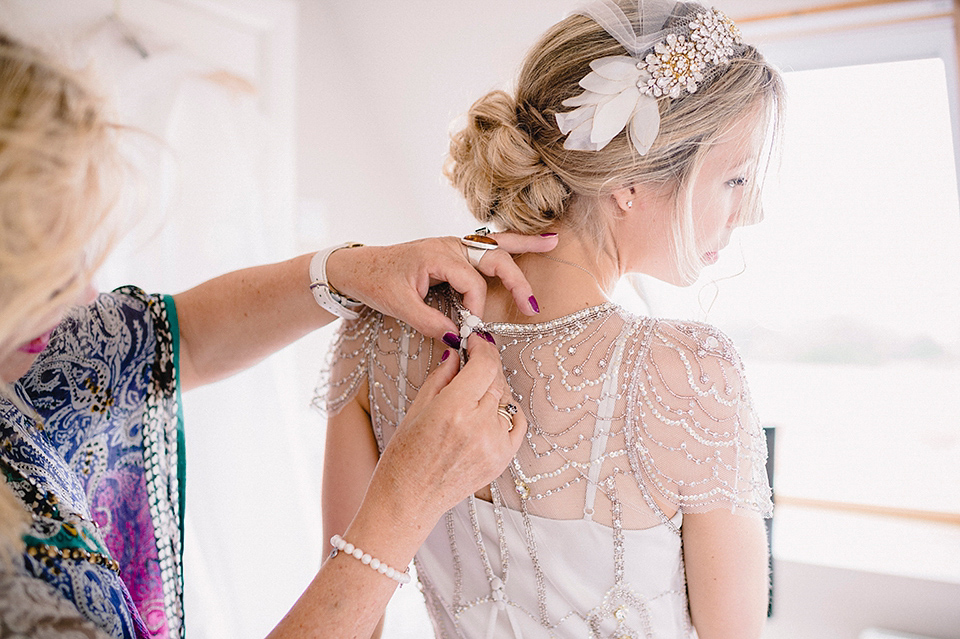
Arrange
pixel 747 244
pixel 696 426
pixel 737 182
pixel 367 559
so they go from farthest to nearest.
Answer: pixel 747 244, pixel 737 182, pixel 696 426, pixel 367 559

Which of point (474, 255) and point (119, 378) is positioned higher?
point (474, 255)

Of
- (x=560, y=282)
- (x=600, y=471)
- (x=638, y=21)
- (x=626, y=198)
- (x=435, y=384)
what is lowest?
(x=600, y=471)

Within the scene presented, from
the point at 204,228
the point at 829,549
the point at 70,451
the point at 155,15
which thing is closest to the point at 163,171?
the point at 204,228

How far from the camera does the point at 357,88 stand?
251cm

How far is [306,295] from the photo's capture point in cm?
102

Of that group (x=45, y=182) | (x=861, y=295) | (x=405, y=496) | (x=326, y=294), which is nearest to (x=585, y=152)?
(x=326, y=294)

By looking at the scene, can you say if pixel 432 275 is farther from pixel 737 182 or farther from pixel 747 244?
pixel 747 244

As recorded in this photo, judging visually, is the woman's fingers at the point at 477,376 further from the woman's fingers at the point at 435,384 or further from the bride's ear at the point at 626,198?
the bride's ear at the point at 626,198

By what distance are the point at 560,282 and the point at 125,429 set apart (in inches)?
27.4

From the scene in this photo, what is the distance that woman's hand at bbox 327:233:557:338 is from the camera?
0.88 m

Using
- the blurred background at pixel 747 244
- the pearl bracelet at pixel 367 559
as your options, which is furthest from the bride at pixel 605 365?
the blurred background at pixel 747 244

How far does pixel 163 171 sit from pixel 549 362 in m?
1.33

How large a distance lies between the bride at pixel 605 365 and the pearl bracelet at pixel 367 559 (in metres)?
0.21

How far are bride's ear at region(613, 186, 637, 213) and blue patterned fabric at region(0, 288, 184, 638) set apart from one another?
2.37 ft
